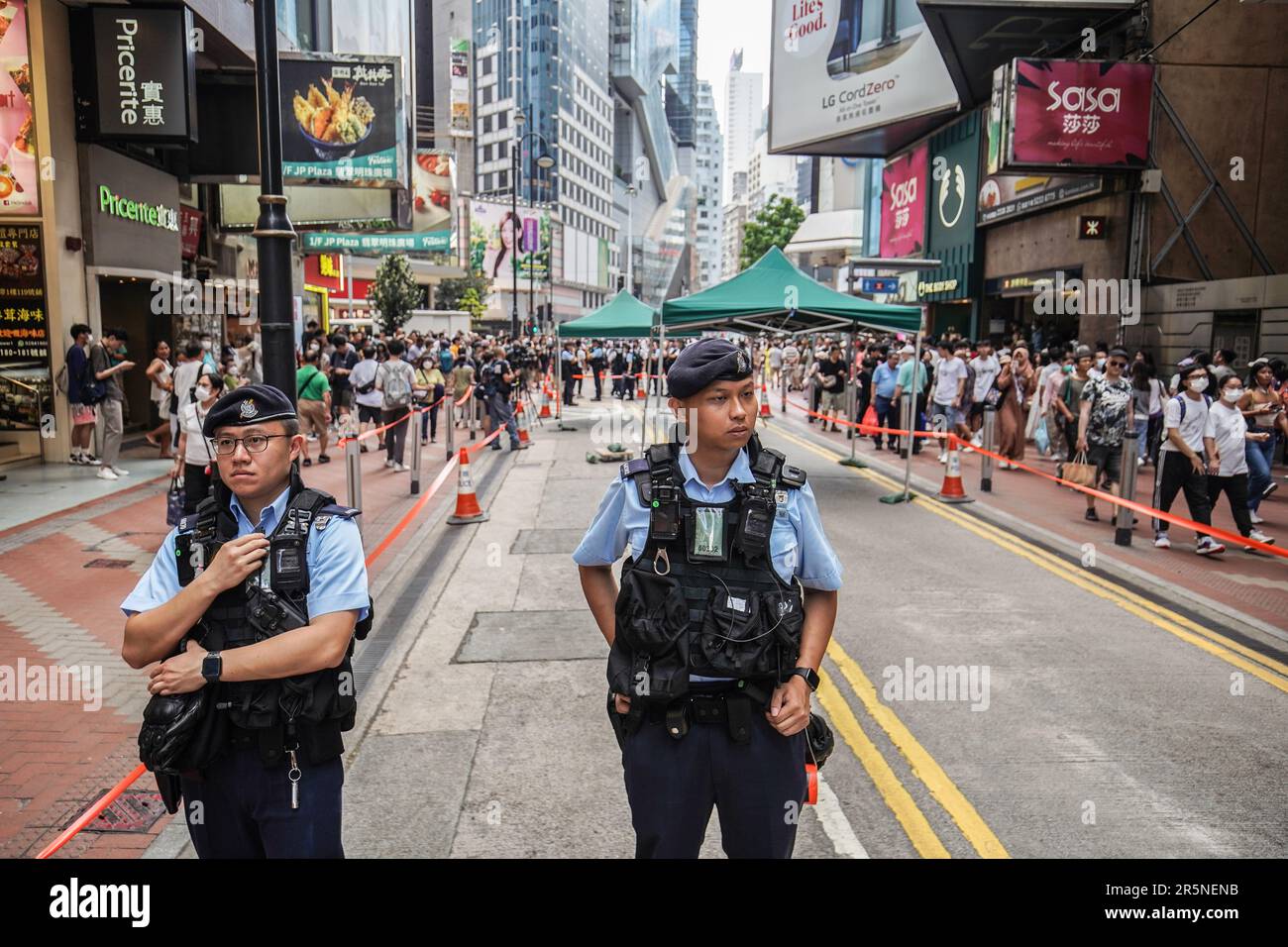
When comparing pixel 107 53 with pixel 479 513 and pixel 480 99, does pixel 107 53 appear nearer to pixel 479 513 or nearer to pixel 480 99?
pixel 479 513

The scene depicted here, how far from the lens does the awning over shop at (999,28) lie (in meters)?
21.7

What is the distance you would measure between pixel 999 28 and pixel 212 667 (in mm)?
26835

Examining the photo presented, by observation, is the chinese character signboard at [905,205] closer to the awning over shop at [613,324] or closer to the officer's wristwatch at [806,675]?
the awning over shop at [613,324]

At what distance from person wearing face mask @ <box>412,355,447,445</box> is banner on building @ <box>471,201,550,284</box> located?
228 feet

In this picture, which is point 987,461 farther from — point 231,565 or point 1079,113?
point 231,565

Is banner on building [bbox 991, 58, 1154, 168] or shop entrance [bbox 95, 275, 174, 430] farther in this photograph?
banner on building [bbox 991, 58, 1154, 168]

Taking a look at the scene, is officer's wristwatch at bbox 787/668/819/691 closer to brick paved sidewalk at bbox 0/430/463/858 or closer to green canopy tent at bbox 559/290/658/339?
brick paved sidewalk at bbox 0/430/463/858

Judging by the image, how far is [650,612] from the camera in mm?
2857

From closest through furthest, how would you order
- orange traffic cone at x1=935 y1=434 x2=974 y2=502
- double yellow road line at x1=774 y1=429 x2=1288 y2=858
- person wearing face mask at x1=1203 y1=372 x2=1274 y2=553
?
double yellow road line at x1=774 y1=429 x2=1288 y2=858
person wearing face mask at x1=1203 y1=372 x2=1274 y2=553
orange traffic cone at x1=935 y1=434 x2=974 y2=502

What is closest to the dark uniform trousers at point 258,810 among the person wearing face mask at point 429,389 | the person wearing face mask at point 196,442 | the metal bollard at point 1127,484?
the person wearing face mask at point 196,442

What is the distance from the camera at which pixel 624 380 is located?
35.4 m

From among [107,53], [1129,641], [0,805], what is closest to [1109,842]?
[1129,641]

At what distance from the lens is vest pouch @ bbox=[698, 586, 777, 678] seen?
9.11 feet

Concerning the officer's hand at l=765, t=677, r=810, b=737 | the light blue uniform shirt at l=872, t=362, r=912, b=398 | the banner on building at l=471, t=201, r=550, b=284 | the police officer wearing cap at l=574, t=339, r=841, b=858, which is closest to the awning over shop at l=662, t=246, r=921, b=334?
the light blue uniform shirt at l=872, t=362, r=912, b=398
